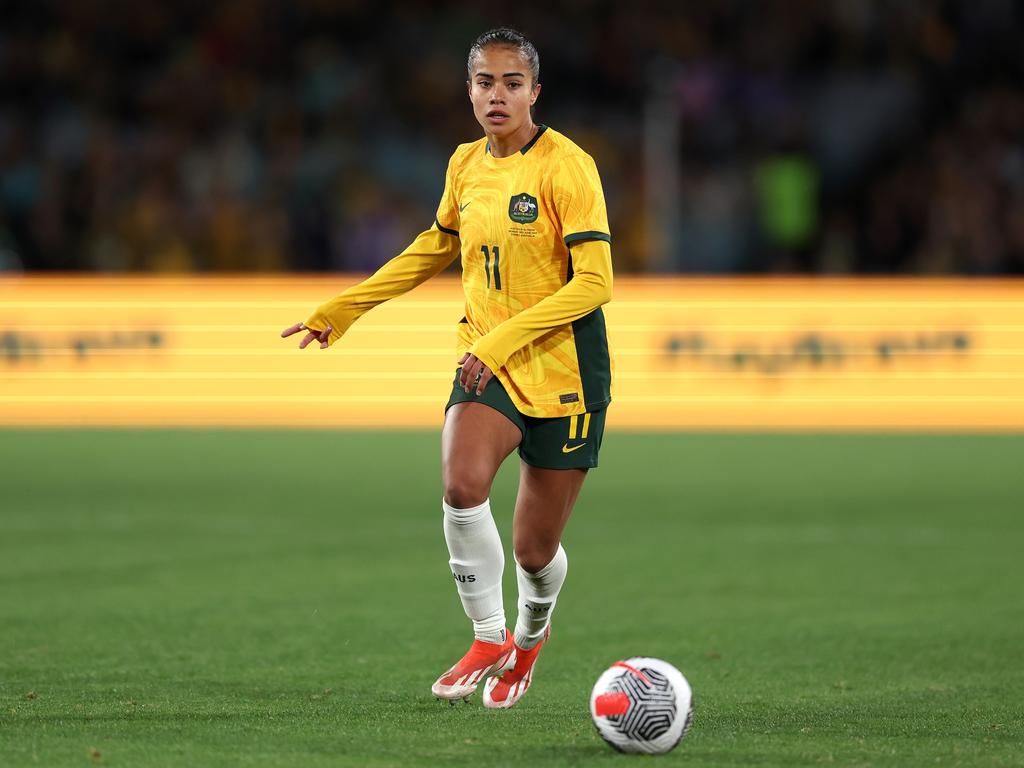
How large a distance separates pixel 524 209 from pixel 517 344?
0.48m

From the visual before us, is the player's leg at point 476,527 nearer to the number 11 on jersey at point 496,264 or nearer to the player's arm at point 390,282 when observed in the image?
the number 11 on jersey at point 496,264

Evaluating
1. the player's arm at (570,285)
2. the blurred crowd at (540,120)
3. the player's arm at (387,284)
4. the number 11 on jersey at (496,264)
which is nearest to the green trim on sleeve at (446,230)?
the player's arm at (387,284)

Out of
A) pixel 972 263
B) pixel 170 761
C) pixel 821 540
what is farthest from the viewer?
pixel 972 263

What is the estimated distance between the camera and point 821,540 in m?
10.7

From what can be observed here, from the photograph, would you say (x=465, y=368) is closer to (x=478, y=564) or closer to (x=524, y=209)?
(x=524, y=209)

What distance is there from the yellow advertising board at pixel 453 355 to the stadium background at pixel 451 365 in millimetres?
35

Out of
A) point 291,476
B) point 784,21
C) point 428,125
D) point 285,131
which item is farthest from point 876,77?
point 291,476

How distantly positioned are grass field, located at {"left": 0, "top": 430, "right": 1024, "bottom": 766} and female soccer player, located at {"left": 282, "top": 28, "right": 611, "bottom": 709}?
477 millimetres

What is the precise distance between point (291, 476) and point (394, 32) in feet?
35.4

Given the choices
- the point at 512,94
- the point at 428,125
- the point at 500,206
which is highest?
the point at 512,94

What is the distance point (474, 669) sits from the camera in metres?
6.00

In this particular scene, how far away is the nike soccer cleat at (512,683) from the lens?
6083mm

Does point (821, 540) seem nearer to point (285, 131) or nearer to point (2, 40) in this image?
point (285, 131)

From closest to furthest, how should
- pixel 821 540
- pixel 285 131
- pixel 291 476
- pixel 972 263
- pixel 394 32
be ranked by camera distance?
pixel 821 540
pixel 291 476
pixel 972 263
pixel 285 131
pixel 394 32
